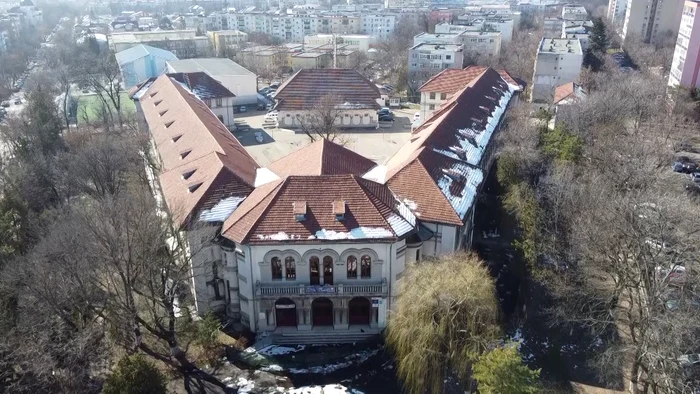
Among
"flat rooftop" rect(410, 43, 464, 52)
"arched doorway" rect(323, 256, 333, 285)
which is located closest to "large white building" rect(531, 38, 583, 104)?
"flat rooftop" rect(410, 43, 464, 52)

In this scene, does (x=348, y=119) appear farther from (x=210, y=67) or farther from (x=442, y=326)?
(x=442, y=326)

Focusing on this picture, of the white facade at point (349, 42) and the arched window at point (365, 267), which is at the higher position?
the white facade at point (349, 42)

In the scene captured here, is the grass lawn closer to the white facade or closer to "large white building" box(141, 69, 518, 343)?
the white facade

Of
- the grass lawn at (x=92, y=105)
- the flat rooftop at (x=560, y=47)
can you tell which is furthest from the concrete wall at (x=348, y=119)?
the flat rooftop at (x=560, y=47)

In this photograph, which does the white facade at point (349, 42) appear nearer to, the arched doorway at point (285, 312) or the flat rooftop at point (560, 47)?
the flat rooftop at point (560, 47)

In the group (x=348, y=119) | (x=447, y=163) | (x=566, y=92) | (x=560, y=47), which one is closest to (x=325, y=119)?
(x=348, y=119)

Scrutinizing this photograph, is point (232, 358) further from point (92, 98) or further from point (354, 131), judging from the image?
point (92, 98)
